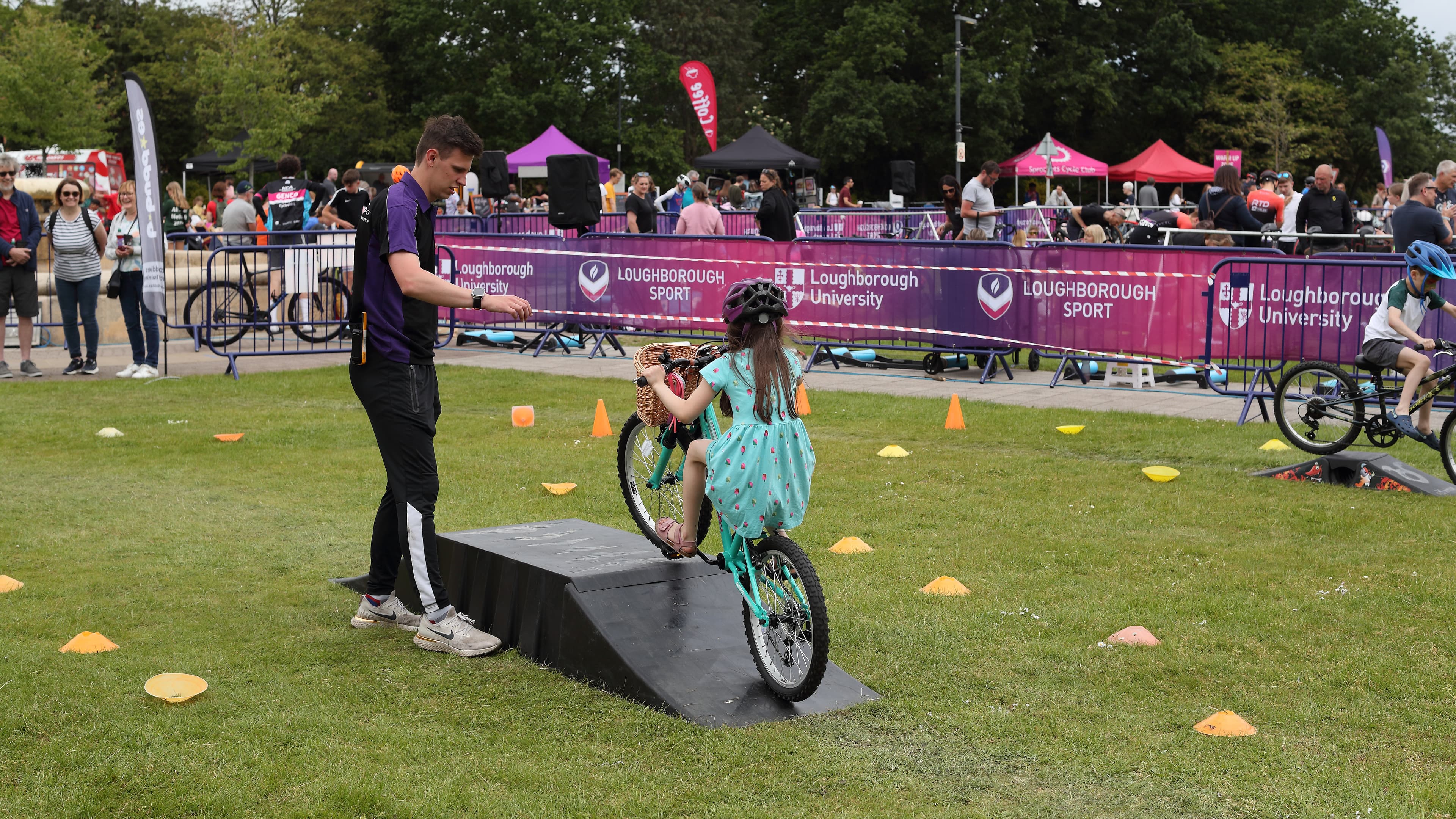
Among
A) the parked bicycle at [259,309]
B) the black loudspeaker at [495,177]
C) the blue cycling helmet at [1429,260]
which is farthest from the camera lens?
the black loudspeaker at [495,177]

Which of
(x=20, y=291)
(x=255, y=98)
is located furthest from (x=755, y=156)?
(x=20, y=291)

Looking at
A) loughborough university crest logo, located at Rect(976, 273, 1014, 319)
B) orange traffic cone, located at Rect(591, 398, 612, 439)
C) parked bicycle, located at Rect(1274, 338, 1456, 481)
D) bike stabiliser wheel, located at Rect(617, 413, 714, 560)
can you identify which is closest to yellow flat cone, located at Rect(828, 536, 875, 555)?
bike stabiliser wheel, located at Rect(617, 413, 714, 560)

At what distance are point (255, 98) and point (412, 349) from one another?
51.5m

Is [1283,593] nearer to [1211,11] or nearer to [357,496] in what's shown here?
[357,496]

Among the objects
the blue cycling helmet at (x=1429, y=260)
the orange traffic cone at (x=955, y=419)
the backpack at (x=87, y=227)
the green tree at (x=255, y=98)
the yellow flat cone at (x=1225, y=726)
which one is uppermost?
the green tree at (x=255, y=98)

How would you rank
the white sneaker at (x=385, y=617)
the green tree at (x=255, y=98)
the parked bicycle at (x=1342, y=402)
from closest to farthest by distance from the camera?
the white sneaker at (x=385, y=617)
the parked bicycle at (x=1342, y=402)
the green tree at (x=255, y=98)

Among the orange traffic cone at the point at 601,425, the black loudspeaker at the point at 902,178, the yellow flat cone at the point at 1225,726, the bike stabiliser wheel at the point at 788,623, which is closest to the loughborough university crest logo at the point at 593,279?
the orange traffic cone at the point at 601,425

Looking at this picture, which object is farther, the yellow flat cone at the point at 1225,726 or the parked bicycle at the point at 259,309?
the parked bicycle at the point at 259,309

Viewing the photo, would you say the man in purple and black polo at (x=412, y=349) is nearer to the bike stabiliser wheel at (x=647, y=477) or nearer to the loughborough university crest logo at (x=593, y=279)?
the bike stabiliser wheel at (x=647, y=477)

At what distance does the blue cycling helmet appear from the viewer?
9125 mm

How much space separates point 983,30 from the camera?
201 feet

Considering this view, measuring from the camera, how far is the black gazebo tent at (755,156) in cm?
4162

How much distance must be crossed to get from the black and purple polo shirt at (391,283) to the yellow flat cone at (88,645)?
1.56 meters

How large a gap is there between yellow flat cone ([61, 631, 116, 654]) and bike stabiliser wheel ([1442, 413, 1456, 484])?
7.73 metres
